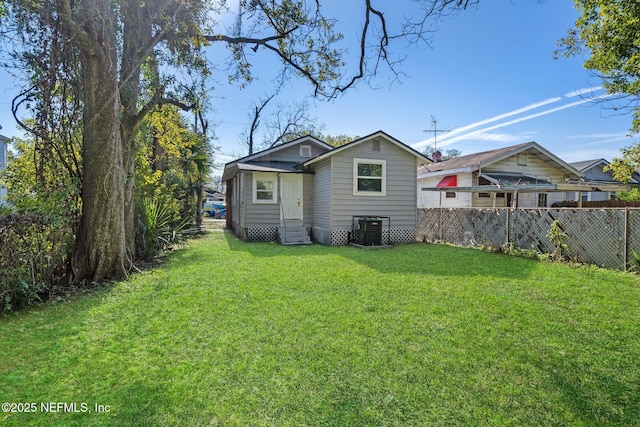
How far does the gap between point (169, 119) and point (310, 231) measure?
7.96 m

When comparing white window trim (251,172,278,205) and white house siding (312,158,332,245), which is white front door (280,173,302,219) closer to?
white window trim (251,172,278,205)

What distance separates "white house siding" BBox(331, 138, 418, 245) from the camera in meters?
10.8

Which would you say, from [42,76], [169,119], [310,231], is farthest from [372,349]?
[169,119]

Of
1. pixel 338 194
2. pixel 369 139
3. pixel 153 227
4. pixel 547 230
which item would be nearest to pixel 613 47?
pixel 547 230

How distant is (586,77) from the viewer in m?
7.48

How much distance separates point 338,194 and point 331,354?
26.6ft

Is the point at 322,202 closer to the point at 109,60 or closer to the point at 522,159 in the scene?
the point at 109,60

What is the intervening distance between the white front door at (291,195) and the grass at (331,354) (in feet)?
24.0

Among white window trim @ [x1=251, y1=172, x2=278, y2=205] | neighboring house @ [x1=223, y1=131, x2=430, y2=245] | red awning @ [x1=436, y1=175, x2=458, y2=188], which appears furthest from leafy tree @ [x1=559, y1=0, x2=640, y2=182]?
white window trim @ [x1=251, y1=172, x2=278, y2=205]

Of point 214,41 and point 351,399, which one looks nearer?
point 351,399

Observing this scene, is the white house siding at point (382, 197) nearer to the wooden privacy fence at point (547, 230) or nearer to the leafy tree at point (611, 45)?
the wooden privacy fence at point (547, 230)

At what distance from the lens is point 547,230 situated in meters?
8.45

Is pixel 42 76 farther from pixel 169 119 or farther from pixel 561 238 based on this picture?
pixel 561 238

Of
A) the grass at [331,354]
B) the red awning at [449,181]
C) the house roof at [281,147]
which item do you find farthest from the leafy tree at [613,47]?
the house roof at [281,147]
